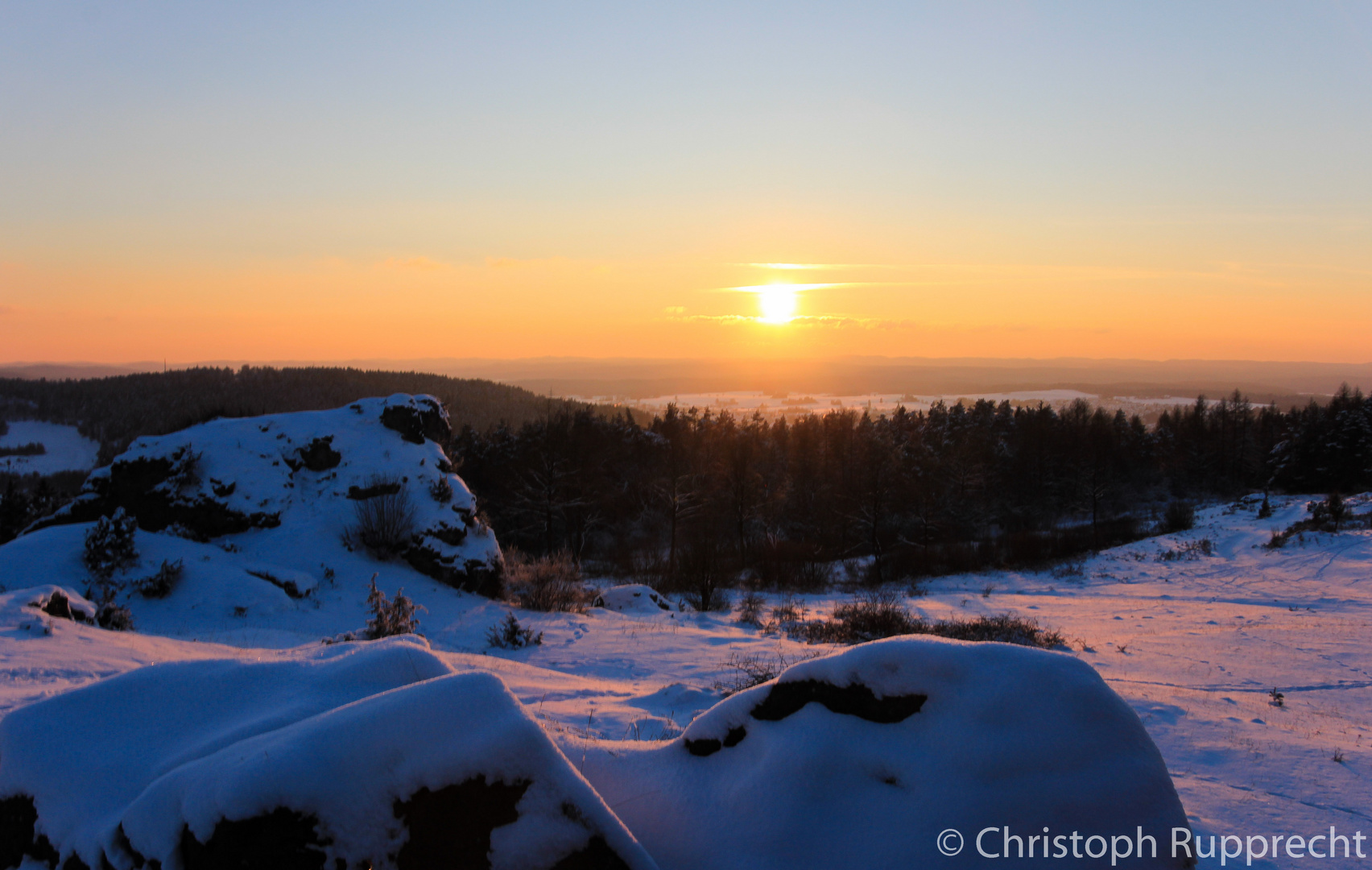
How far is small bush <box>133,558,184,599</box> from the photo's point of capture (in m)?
12.7

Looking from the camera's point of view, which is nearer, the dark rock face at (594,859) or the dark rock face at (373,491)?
the dark rock face at (594,859)

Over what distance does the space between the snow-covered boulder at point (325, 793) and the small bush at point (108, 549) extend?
12922mm

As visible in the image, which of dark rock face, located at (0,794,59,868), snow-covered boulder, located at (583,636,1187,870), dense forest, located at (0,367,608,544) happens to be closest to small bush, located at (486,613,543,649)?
snow-covered boulder, located at (583,636,1187,870)

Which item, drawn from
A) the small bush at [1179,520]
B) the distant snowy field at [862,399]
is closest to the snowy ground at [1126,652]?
the small bush at [1179,520]

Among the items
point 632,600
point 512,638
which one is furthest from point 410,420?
point 512,638

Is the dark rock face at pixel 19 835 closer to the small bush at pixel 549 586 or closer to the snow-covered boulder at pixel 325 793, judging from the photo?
the snow-covered boulder at pixel 325 793

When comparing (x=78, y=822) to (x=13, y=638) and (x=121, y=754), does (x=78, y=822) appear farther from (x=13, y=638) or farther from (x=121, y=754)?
(x=13, y=638)

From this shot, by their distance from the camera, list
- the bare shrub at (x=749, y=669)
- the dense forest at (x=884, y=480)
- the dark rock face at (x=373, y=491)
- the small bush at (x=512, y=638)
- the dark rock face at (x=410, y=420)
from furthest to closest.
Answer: the dense forest at (x=884, y=480), the dark rock face at (x=410, y=420), the dark rock face at (x=373, y=491), the small bush at (x=512, y=638), the bare shrub at (x=749, y=669)

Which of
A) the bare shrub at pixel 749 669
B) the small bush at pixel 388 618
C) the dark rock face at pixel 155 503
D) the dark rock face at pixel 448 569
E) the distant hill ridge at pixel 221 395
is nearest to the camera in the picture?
the bare shrub at pixel 749 669

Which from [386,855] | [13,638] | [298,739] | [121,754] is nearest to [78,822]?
[121,754]

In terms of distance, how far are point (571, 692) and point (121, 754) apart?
4.40m

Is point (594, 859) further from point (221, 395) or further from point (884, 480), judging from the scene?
point (221, 395)

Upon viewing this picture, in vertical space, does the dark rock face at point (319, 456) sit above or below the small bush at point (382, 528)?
above

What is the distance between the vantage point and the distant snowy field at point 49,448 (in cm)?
6673
